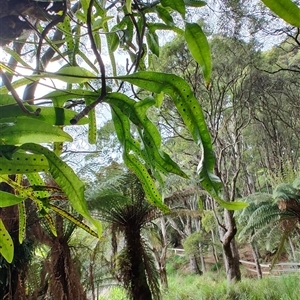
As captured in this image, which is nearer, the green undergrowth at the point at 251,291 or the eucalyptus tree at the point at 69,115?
the eucalyptus tree at the point at 69,115

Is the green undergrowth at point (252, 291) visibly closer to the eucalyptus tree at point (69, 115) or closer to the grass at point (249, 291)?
the grass at point (249, 291)

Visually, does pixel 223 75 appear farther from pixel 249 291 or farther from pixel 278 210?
pixel 249 291

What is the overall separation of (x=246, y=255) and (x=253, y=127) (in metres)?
4.73

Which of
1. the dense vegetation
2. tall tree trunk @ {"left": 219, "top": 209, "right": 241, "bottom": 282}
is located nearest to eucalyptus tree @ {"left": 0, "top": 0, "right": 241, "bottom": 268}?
the dense vegetation

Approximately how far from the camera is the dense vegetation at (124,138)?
0.97 feet

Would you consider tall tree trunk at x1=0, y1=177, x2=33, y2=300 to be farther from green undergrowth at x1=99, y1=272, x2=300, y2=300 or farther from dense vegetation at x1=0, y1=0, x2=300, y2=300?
green undergrowth at x1=99, y1=272, x2=300, y2=300

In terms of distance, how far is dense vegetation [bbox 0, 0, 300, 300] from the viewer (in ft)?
0.97

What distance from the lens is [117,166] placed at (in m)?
3.43

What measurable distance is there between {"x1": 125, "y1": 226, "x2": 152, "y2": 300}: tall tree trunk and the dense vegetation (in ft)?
0.04

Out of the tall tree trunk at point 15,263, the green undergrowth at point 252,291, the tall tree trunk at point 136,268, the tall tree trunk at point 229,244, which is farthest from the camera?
the tall tree trunk at point 229,244

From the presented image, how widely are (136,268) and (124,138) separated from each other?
9.40ft

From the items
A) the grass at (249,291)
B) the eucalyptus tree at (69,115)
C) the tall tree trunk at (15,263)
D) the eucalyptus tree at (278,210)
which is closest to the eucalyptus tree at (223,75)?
the grass at (249,291)

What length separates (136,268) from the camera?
297 centimetres

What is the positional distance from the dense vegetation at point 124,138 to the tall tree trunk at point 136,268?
0.01 meters
